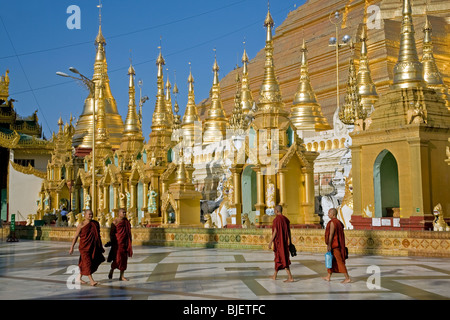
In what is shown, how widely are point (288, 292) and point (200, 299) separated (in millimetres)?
1443

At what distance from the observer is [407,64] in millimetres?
18422

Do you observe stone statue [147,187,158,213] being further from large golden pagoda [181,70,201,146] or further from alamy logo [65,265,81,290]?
alamy logo [65,265,81,290]

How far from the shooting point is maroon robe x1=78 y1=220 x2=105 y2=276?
11.0 metres

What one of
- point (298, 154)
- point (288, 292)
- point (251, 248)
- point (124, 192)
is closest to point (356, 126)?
point (298, 154)

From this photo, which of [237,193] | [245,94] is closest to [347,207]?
[237,193]

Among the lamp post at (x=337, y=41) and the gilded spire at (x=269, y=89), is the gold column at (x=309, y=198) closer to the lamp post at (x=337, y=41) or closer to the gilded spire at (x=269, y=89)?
the gilded spire at (x=269, y=89)

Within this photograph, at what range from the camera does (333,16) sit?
4012cm

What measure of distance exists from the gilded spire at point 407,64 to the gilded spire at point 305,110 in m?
11.7

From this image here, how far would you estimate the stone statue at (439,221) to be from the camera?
15.5m

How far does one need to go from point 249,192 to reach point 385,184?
5.84 meters

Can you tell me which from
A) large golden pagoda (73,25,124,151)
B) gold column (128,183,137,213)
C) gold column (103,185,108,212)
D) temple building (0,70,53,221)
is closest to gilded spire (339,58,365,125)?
gold column (128,183,137,213)

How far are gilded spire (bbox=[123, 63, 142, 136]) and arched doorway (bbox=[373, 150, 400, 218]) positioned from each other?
18.2m

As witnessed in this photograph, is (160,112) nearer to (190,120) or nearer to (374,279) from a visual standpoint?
(190,120)
